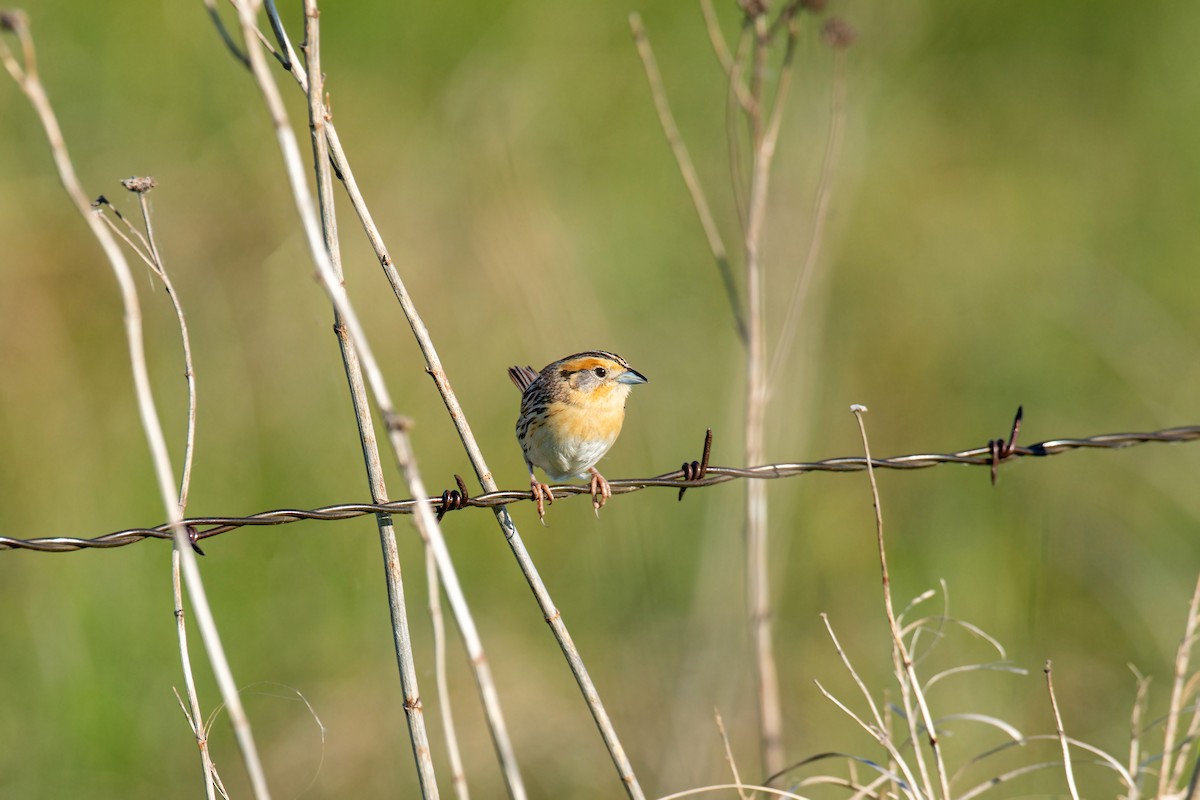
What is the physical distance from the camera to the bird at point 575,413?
14.3ft

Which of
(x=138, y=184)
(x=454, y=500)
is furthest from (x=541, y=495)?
(x=138, y=184)

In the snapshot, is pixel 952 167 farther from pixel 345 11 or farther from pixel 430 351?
pixel 430 351

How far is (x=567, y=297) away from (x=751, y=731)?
2438 mm

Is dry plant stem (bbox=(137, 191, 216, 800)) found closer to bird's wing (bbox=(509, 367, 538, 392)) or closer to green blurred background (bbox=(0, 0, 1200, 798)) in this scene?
green blurred background (bbox=(0, 0, 1200, 798))

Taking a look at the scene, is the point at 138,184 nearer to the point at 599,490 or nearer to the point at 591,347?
the point at 599,490

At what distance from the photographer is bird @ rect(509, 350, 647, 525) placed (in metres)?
4.36

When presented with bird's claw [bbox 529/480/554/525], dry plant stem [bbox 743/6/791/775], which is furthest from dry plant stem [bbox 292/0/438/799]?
dry plant stem [bbox 743/6/791/775]

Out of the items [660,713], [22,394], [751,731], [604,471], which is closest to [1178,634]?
[751,731]

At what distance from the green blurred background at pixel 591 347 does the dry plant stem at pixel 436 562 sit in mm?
2426

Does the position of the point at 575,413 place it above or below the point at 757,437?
above

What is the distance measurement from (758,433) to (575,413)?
656 millimetres

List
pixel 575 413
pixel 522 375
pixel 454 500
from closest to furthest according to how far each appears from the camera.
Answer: pixel 454 500 → pixel 575 413 → pixel 522 375

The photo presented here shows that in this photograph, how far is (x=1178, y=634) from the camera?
5.78 meters

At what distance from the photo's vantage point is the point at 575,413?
4352 mm
